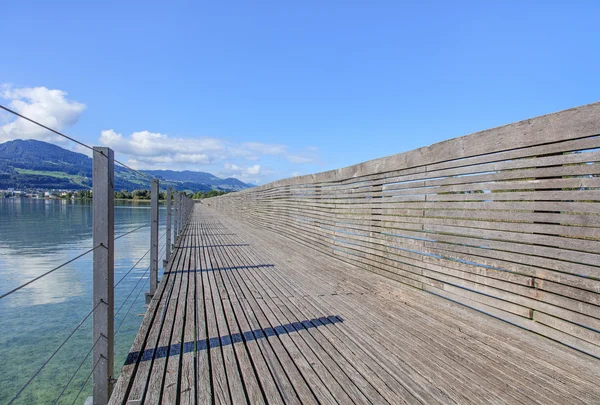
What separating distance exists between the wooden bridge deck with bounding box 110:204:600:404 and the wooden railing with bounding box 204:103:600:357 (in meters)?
0.22

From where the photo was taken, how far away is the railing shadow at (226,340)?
2209mm

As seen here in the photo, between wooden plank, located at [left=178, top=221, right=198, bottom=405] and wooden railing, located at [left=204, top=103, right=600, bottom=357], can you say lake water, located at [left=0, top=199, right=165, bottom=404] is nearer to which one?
wooden plank, located at [left=178, top=221, right=198, bottom=405]

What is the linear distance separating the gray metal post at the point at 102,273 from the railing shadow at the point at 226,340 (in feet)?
0.68

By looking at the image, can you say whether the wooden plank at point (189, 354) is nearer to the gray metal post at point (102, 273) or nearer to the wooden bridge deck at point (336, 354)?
the wooden bridge deck at point (336, 354)

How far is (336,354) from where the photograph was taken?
2285 millimetres

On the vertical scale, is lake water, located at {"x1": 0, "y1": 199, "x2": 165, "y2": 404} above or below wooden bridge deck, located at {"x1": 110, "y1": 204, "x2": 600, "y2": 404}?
below

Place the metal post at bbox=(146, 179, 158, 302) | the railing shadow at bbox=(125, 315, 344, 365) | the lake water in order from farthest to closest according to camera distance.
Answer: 1. the metal post at bbox=(146, 179, 158, 302)
2. the lake water
3. the railing shadow at bbox=(125, 315, 344, 365)

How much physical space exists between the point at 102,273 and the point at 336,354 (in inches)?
58.9

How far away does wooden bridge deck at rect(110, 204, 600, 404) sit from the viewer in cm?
184

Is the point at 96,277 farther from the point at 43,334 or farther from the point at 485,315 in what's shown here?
the point at 43,334

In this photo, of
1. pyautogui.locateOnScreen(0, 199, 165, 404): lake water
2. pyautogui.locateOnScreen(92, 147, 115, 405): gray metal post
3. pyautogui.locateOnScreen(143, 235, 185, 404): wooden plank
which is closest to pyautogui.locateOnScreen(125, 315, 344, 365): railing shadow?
pyautogui.locateOnScreen(143, 235, 185, 404): wooden plank

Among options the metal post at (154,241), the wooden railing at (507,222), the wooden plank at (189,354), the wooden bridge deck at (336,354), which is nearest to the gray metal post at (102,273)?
the wooden bridge deck at (336,354)

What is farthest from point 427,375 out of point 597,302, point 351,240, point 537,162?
point 351,240

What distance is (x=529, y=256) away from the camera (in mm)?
2625
